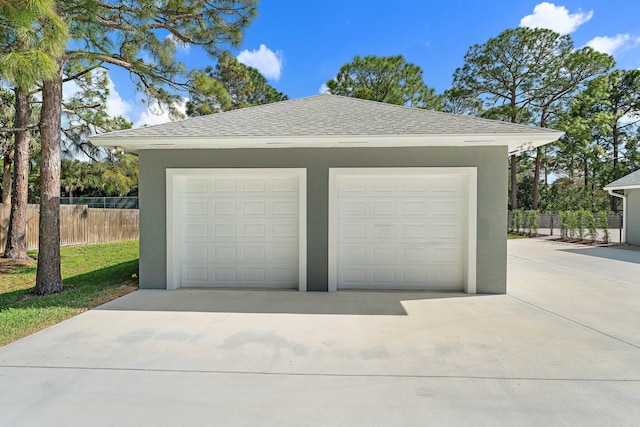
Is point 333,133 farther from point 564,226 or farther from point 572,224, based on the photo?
point 564,226

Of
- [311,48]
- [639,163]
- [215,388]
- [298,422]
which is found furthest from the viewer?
[639,163]

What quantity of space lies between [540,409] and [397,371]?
1.12m

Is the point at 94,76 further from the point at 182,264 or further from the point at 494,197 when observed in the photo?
the point at 494,197

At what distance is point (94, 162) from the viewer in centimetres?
1209

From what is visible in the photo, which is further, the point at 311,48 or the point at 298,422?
the point at 311,48

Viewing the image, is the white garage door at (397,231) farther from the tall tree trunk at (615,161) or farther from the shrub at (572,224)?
the tall tree trunk at (615,161)

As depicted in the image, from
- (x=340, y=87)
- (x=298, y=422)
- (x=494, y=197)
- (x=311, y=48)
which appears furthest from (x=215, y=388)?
(x=340, y=87)

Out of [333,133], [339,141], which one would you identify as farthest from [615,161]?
[333,133]

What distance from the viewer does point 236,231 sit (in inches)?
256

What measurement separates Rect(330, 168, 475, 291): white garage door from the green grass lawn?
416 cm

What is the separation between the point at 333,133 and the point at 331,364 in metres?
3.70

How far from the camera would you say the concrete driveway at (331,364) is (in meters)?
2.55

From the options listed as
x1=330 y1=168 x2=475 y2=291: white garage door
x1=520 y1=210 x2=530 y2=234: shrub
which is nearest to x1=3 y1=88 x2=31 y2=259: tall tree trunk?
x1=330 y1=168 x2=475 y2=291: white garage door

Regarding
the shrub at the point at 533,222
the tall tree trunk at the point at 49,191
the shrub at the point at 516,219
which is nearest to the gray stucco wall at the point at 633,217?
the shrub at the point at 533,222
